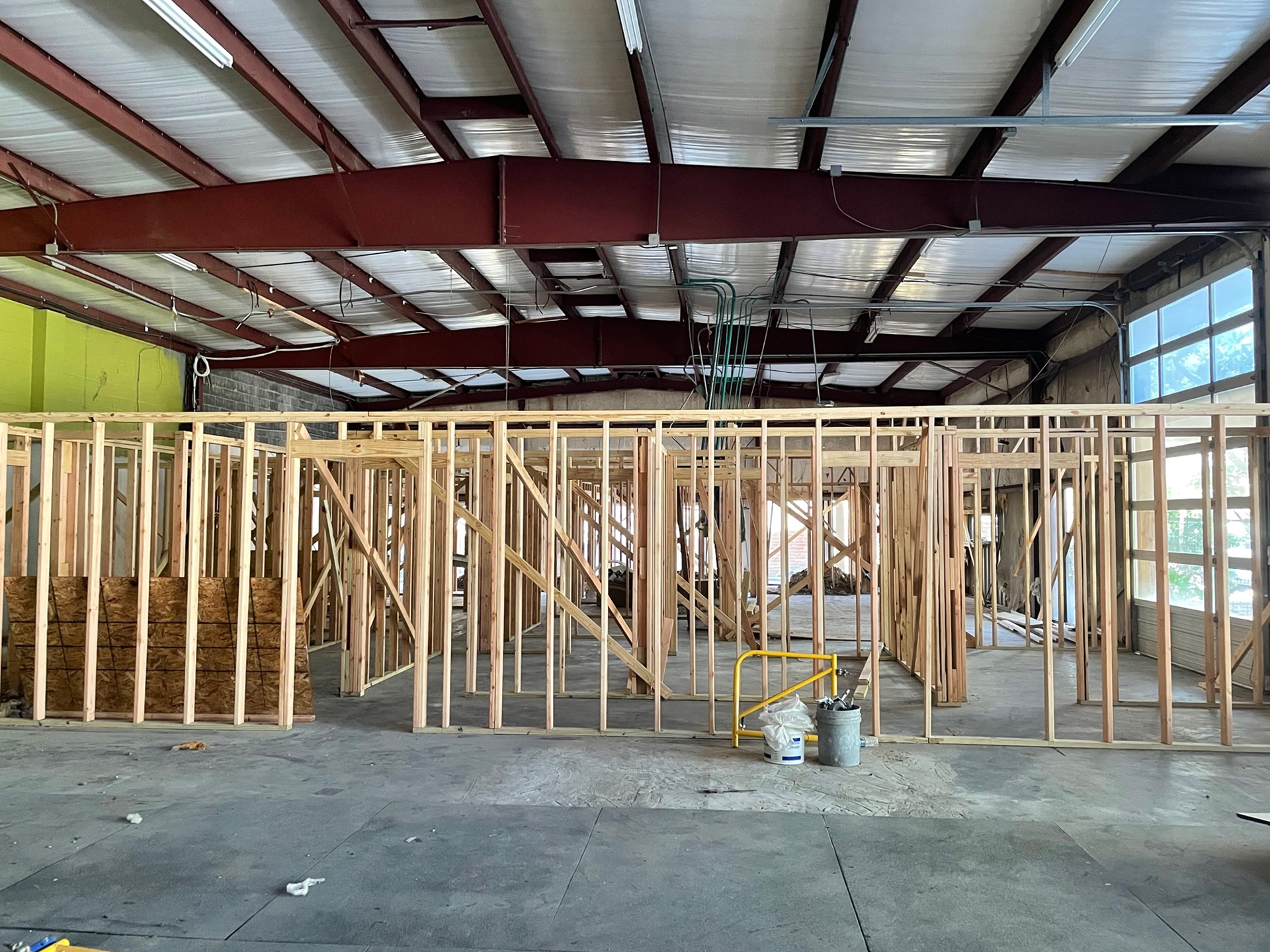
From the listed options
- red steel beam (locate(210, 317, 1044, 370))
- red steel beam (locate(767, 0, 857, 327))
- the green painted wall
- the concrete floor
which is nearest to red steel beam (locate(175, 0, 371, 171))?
red steel beam (locate(767, 0, 857, 327))

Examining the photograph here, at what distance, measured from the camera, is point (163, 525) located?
492 inches

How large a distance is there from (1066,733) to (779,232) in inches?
196

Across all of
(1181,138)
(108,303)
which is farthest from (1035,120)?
(108,303)

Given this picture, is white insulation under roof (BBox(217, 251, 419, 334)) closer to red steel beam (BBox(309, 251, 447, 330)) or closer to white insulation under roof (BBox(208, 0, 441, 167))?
red steel beam (BBox(309, 251, 447, 330))

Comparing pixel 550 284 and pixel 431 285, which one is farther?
pixel 550 284

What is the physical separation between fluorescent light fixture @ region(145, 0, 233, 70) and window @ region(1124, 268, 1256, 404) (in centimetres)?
946

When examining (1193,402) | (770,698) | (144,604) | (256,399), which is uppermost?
(256,399)

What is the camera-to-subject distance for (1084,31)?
521 cm

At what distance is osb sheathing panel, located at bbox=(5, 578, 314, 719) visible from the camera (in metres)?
7.67

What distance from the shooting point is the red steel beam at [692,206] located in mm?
7992

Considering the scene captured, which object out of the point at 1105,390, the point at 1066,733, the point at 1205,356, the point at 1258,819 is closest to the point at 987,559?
the point at 1105,390

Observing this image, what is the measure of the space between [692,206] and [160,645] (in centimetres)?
609

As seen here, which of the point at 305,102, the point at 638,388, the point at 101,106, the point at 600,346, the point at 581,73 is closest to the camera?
the point at 581,73

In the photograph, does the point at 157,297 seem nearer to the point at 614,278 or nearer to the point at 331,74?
the point at 614,278
